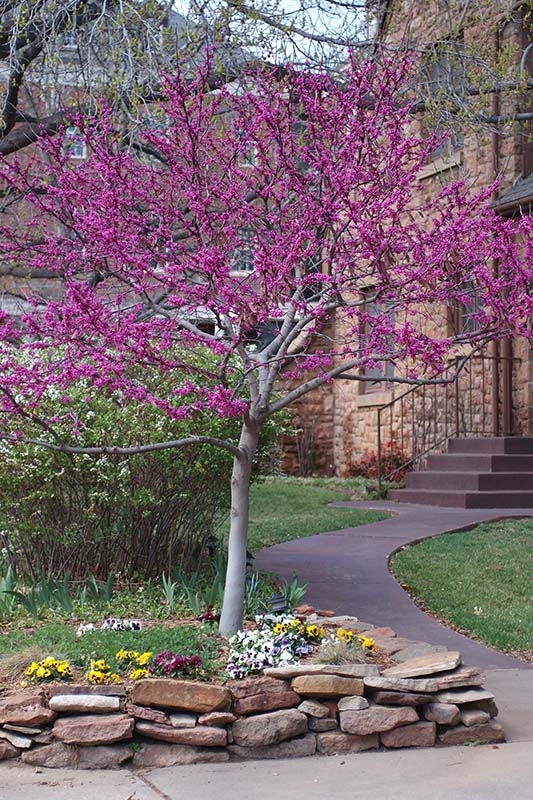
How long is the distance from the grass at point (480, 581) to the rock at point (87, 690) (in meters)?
3.02

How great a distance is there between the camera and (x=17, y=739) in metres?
4.83

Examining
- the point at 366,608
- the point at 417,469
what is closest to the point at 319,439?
the point at 417,469

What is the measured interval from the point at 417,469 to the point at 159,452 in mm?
9206

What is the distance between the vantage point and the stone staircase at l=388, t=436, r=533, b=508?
13242mm

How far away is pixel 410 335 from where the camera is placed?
5.44 m

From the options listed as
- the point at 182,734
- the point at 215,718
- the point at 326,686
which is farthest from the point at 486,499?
the point at 182,734

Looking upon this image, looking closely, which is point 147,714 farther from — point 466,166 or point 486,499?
point 466,166

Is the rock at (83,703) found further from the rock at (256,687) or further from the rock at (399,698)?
the rock at (399,698)

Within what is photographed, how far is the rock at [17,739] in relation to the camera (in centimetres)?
481

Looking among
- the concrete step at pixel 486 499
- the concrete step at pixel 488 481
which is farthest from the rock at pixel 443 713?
the concrete step at pixel 488 481

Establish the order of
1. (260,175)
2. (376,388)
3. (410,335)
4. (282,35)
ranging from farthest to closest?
1. (376,388)
2. (282,35)
3. (260,175)
4. (410,335)

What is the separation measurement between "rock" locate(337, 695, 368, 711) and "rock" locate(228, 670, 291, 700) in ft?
0.89

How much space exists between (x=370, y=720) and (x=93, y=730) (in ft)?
4.28

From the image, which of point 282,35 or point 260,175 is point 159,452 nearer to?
point 260,175
